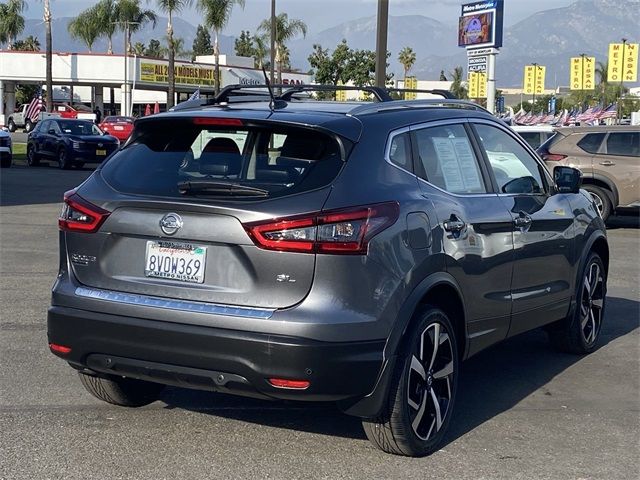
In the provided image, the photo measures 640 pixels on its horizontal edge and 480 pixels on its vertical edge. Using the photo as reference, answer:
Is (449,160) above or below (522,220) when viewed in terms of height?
above

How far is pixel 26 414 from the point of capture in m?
5.57

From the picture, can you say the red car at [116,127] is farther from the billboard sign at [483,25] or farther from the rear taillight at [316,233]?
the rear taillight at [316,233]

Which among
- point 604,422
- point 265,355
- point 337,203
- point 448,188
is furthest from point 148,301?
point 604,422

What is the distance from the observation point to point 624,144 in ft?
54.9

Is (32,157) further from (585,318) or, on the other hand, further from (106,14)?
(106,14)

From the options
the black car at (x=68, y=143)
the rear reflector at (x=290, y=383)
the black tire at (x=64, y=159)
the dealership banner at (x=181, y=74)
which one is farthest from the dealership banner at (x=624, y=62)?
the rear reflector at (x=290, y=383)

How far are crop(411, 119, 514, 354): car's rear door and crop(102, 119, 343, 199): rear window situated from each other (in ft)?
2.39

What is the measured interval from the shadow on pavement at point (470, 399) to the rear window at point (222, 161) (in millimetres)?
1546

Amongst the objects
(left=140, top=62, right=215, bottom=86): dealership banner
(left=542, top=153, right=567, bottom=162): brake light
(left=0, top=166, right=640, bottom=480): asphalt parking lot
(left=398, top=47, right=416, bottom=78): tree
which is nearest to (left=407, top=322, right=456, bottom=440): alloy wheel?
(left=0, top=166, right=640, bottom=480): asphalt parking lot

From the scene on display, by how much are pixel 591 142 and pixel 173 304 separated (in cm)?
1356

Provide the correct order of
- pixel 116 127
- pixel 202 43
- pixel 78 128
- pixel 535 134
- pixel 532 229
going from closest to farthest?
pixel 532 229 → pixel 535 134 → pixel 78 128 → pixel 116 127 → pixel 202 43

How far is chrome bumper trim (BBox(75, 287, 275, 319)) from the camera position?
4449 millimetres

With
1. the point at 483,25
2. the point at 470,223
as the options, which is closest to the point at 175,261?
the point at 470,223

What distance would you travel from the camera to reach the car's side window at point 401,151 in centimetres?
502
